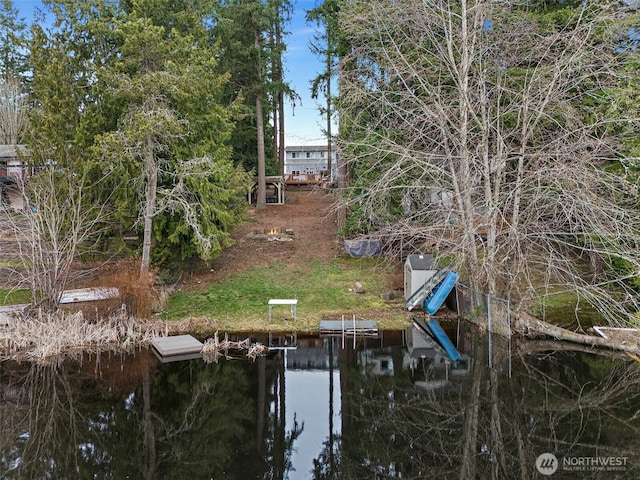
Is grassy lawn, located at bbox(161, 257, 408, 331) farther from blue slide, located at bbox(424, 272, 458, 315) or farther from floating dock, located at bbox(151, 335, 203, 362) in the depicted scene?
floating dock, located at bbox(151, 335, 203, 362)

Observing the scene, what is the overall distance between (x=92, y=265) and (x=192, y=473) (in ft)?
30.6

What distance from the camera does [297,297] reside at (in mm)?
12930

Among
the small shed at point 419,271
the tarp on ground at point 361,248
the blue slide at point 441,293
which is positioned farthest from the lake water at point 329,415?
the tarp on ground at point 361,248

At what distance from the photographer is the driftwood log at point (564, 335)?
902cm

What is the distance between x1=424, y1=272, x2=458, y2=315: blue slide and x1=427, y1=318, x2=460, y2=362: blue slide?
35cm

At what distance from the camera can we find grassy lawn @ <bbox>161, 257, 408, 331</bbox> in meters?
11.3

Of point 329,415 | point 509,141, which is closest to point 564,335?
point 509,141

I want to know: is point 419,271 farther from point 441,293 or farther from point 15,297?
point 15,297

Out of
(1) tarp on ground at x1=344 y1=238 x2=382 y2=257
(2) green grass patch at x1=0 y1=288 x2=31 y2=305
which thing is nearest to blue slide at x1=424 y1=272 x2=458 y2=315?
(1) tarp on ground at x1=344 y1=238 x2=382 y2=257

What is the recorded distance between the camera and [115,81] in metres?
11.1

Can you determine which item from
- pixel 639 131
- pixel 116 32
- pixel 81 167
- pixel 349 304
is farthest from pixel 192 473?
pixel 639 131

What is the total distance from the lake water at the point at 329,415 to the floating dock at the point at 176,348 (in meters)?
0.30

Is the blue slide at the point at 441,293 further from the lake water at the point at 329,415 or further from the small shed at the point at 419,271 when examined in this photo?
→ the lake water at the point at 329,415

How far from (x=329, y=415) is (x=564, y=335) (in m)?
6.23
